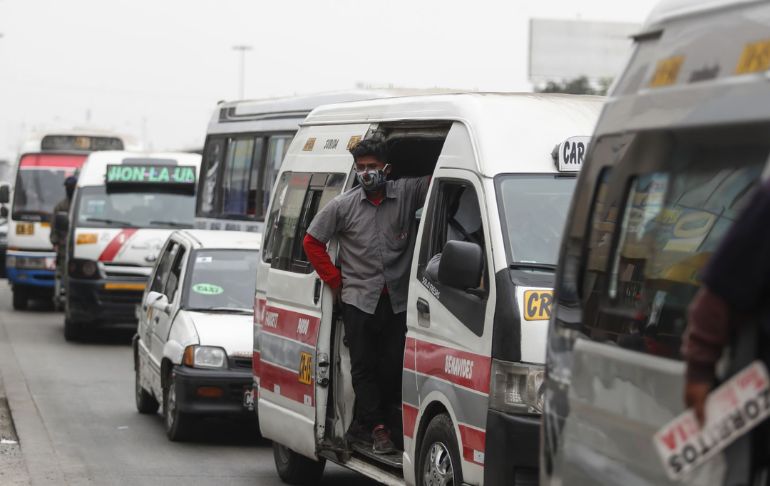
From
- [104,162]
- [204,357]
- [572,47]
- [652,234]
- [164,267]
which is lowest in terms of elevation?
[204,357]

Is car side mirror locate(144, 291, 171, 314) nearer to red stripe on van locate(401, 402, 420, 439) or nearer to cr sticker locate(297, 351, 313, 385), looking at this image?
cr sticker locate(297, 351, 313, 385)

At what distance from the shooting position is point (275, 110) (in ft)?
63.8

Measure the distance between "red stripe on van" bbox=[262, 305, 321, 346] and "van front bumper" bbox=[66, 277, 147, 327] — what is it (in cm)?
1026

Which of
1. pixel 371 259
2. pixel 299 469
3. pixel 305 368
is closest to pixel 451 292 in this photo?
pixel 371 259

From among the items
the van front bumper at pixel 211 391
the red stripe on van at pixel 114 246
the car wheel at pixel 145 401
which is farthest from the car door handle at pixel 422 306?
the red stripe on van at pixel 114 246

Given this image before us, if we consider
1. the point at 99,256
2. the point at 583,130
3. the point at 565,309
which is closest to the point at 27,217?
the point at 99,256

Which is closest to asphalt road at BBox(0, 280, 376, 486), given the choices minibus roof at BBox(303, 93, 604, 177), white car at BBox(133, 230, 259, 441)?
white car at BBox(133, 230, 259, 441)

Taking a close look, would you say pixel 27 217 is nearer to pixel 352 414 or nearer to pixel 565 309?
pixel 352 414

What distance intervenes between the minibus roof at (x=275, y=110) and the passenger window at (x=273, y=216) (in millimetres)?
5165

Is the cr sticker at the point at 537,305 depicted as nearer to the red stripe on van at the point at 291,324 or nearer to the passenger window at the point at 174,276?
the red stripe on van at the point at 291,324

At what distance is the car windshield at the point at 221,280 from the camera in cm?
1208

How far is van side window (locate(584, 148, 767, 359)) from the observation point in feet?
13.1

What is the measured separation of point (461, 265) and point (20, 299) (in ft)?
70.3

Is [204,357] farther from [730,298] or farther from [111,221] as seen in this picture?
[111,221]
